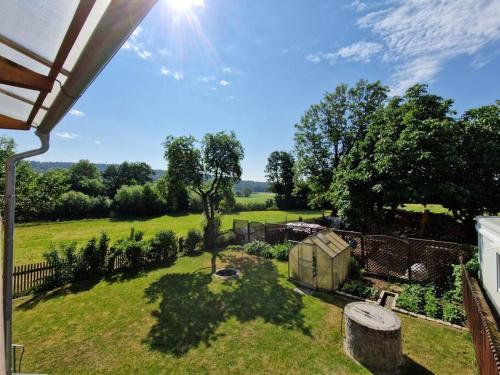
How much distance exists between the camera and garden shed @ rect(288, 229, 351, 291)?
10312 mm

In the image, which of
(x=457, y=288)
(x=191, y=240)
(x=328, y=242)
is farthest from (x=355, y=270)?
(x=191, y=240)

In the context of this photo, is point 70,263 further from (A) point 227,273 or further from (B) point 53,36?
(B) point 53,36

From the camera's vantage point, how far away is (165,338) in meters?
7.47

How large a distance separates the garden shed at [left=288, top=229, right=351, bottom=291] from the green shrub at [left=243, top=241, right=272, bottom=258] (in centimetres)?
450

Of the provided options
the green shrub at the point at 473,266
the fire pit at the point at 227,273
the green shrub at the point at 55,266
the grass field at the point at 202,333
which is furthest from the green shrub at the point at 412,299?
the green shrub at the point at 55,266

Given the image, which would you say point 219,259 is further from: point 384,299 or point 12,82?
point 12,82

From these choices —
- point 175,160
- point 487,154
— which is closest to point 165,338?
point 175,160

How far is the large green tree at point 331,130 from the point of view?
73.0ft

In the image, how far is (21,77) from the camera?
89.5 inches

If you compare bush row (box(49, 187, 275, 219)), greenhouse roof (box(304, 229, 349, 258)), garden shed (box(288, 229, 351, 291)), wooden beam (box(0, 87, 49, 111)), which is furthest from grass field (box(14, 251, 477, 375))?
bush row (box(49, 187, 275, 219))

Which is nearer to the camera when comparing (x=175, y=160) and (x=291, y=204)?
(x=175, y=160)

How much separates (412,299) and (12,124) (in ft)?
39.4

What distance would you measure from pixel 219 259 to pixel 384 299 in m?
9.42

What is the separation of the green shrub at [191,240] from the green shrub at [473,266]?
1487 centimetres
